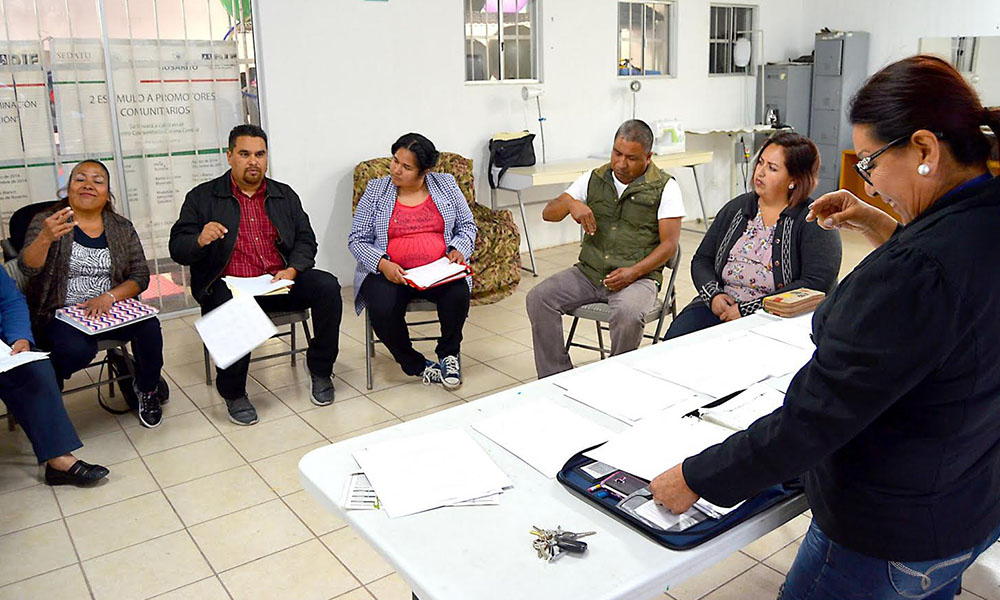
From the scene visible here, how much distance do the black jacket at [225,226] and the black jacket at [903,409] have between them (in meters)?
2.73

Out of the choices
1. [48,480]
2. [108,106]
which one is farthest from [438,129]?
[48,480]

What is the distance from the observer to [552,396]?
1872mm

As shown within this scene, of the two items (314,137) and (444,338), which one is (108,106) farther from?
(444,338)

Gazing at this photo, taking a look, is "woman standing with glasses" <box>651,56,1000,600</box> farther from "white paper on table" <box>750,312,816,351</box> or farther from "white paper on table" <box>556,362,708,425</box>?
"white paper on table" <box>750,312,816,351</box>

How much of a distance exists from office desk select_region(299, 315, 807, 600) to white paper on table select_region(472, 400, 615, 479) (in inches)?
1.2

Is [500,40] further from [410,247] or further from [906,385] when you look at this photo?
[906,385]

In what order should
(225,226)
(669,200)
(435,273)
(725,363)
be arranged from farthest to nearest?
(435,273)
(225,226)
(669,200)
(725,363)

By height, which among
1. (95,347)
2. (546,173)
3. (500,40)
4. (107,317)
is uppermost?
(500,40)

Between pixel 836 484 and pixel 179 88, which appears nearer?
pixel 836 484

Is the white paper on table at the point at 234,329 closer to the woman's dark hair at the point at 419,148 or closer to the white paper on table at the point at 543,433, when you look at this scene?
the woman's dark hair at the point at 419,148

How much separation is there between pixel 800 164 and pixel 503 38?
3.66 m

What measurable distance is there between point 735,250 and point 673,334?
405mm

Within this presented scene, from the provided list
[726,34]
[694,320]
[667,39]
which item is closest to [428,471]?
[694,320]

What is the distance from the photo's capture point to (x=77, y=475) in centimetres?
290
